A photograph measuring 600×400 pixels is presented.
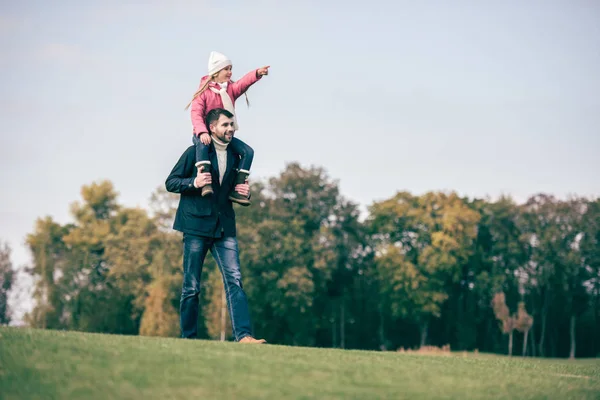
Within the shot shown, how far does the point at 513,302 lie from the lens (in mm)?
77875

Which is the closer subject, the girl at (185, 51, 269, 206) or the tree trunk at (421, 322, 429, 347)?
the girl at (185, 51, 269, 206)

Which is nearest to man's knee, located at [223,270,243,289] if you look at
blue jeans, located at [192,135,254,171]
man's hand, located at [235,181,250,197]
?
man's hand, located at [235,181,250,197]

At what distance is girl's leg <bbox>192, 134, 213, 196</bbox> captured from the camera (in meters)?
11.9

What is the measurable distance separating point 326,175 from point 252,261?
10.8 m

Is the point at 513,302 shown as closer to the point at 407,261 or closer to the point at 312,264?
the point at 407,261

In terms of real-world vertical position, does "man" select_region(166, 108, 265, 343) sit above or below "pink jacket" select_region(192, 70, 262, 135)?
below

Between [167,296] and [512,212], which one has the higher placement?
[512,212]

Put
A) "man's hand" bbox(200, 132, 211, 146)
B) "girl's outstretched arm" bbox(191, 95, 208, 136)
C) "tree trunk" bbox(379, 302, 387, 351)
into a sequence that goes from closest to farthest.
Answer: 1. "man's hand" bbox(200, 132, 211, 146)
2. "girl's outstretched arm" bbox(191, 95, 208, 136)
3. "tree trunk" bbox(379, 302, 387, 351)

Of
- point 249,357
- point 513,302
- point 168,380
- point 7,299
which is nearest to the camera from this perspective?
point 168,380

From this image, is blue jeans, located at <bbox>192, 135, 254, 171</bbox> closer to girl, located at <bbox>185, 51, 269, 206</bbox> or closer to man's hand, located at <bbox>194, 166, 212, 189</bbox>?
girl, located at <bbox>185, 51, 269, 206</bbox>

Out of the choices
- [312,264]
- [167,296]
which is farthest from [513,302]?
[167,296]

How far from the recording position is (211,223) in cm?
1220

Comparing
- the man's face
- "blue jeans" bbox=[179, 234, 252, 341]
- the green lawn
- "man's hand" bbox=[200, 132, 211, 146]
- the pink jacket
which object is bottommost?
the green lawn

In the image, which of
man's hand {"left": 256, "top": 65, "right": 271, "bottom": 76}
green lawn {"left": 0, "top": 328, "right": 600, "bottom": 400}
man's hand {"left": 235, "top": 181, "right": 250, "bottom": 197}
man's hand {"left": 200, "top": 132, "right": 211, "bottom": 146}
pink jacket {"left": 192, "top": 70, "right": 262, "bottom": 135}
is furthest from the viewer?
man's hand {"left": 256, "top": 65, "right": 271, "bottom": 76}
